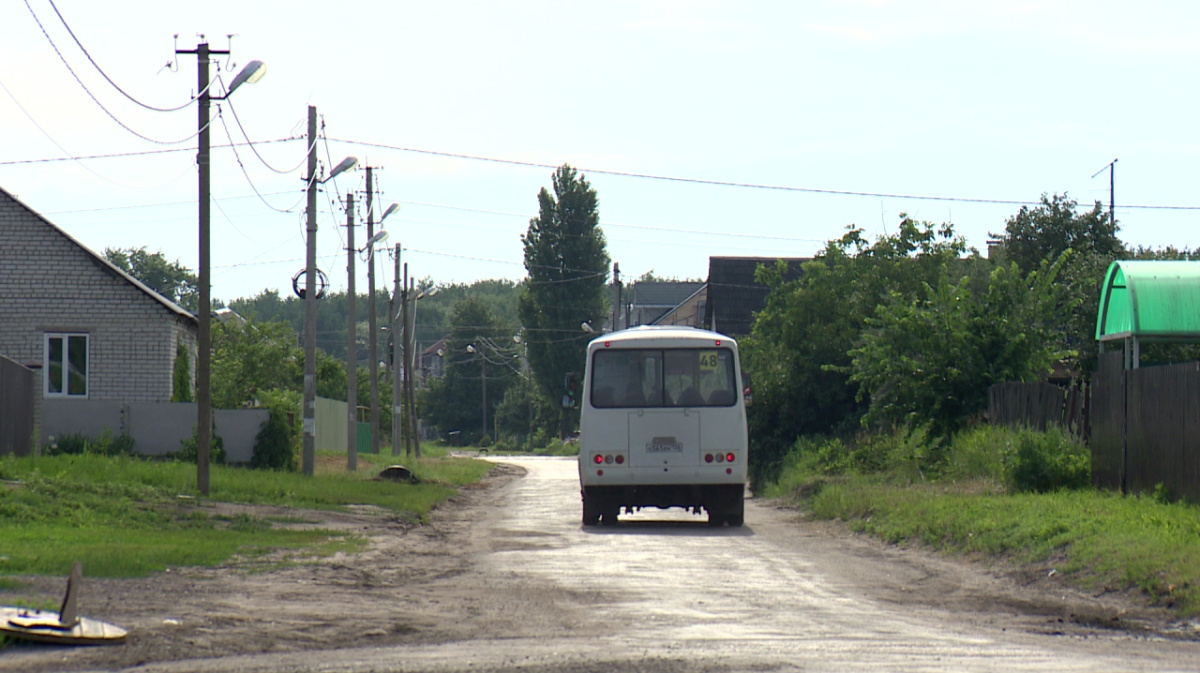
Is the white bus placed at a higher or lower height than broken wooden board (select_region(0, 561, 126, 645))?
higher

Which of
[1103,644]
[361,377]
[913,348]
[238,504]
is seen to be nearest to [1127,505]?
[1103,644]

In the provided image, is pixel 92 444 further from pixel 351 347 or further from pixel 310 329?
pixel 351 347

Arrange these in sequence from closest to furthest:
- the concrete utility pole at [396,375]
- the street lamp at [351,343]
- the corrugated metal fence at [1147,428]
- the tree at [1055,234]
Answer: the corrugated metal fence at [1147,428] < the street lamp at [351,343] < the tree at [1055,234] < the concrete utility pole at [396,375]

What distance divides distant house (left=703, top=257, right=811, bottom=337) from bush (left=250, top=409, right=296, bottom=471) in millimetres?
30049

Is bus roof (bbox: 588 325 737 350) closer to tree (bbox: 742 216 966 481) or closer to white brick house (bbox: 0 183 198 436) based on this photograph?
tree (bbox: 742 216 966 481)

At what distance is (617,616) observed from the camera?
9578 millimetres

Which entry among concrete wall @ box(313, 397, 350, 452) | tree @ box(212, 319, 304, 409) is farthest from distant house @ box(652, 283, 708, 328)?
tree @ box(212, 319, 304, 409)

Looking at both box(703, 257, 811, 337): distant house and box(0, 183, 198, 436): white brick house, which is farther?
box(703, 257, 811, 337): distant house

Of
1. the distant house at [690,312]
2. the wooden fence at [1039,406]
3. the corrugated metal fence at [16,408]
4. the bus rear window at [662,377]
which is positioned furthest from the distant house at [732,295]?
the bus rear window at [662,377]

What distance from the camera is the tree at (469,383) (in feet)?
346

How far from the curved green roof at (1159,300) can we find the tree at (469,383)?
8364 centimetres

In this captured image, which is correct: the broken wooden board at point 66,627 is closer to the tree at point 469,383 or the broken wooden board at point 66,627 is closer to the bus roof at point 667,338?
the bus roof at point 667,338

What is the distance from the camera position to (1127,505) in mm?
14391

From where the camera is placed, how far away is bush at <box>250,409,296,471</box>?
3133 centimetres
